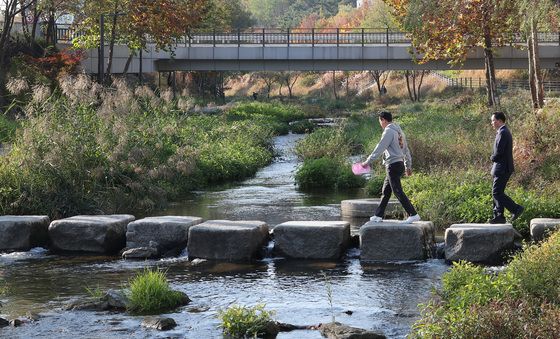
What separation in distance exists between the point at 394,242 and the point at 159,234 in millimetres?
3787

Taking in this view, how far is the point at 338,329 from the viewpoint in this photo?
10.6 meters

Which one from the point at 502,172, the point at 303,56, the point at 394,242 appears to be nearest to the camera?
the point at 394,242

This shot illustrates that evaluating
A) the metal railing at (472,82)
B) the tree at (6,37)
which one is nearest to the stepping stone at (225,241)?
the tree at (6,37)

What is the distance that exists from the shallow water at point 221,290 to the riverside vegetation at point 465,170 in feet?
9.25

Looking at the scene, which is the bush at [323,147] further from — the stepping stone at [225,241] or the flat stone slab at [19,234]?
the flat stone slab at [19,234]

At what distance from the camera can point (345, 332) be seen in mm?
10469

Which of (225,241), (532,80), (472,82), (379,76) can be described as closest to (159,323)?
(225,241)

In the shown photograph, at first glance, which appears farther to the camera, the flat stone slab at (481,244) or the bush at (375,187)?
the bush at (375,187)

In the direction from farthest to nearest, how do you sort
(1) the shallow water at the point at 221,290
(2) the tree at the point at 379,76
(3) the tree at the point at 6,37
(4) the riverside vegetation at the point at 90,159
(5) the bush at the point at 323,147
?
1. (2) the tree at the point at 379,76
2. (3) the tree at the point at 6,37
3. (5) the bush at the point at 323,147
4. (4) the riverside vegetation at the point at 90,159
5. (1) the shallow water at the point at 221,290

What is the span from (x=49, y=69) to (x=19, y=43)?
224 cm

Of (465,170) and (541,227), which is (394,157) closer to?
(541,227)

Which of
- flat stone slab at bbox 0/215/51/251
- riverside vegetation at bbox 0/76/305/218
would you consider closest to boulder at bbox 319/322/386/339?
flat stone slab at bbox 0/215/51/251

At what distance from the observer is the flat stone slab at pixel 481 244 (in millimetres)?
14492

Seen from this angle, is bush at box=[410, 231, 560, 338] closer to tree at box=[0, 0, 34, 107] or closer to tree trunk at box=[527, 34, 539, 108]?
tree trunk at box=[527, 34, 539, 108]
